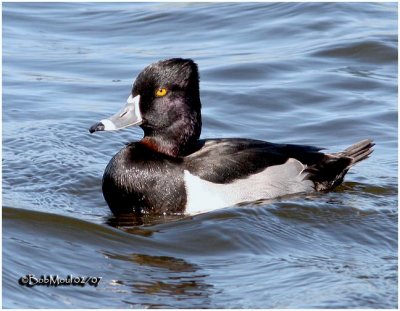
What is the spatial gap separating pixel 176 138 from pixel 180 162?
312 mm

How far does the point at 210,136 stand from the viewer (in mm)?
11734

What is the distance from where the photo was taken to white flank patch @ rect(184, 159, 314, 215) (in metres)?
8.87

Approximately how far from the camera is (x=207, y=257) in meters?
7.92

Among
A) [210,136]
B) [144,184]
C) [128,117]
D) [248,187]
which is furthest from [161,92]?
[210,136]

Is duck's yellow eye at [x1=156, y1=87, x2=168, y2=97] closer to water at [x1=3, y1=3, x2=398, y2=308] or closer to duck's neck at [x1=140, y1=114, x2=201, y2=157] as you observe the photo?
duck's neck at [x1=140, y1=114, x2=201, y2=157]

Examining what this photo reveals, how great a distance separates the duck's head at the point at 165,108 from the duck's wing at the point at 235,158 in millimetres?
213

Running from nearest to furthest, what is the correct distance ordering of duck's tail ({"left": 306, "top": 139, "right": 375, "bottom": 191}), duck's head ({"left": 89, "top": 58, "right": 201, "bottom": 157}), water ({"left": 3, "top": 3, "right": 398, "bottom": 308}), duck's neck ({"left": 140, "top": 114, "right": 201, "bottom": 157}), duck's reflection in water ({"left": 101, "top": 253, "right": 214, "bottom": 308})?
duck's reflection in water ({"left": 101, "top": 253, "right": 214, "bottom": 308})
water ({"left": 3, "top": 3, "right": 398, "bottom": 308})
duck's head ({"left": 89, "top": 58, "right": 201, "bottom": 157})
duck's neck ({"left": 140, "top": 114, "right": 201, "bottom": 157})
duck's tail ({"left": 306, "top": 139, "right": 375, "bottom": 191})

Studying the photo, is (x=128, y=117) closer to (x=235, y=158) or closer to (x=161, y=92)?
(x=161, y=92)

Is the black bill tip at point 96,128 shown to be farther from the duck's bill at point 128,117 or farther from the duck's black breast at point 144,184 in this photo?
the duck's black breast at point 144,184

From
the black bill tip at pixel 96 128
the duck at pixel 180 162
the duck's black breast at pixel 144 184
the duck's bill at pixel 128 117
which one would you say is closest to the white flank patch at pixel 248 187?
the duck at pixel 180 162

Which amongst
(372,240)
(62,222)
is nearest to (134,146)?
(62,222)

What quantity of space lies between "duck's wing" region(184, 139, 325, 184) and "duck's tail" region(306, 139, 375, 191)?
12cm

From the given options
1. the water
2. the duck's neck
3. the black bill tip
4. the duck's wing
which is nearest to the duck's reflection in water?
the water

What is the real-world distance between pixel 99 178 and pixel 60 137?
4.52ft
